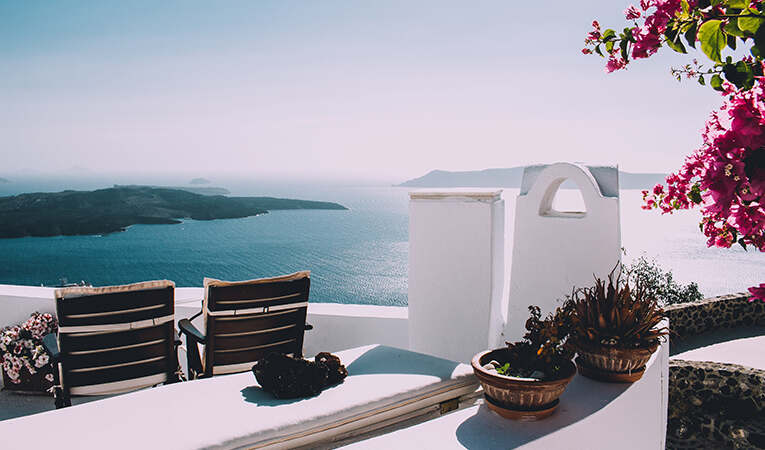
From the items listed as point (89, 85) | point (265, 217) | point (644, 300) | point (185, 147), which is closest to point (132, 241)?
point (265, 217)

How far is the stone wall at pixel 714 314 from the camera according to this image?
7.33m

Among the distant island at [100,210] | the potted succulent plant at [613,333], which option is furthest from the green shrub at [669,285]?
the distant island at [100,210]

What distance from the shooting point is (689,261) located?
15750 millimetres

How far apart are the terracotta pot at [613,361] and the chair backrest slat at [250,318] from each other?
1.44 metres

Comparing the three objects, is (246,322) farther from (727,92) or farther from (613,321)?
(727,92)

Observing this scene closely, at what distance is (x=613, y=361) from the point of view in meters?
1.67

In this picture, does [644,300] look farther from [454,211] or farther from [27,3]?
[27,3]

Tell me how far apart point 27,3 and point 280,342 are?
14.0 meters

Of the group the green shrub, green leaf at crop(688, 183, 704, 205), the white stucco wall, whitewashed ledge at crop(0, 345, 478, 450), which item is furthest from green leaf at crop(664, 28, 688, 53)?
the green shrub

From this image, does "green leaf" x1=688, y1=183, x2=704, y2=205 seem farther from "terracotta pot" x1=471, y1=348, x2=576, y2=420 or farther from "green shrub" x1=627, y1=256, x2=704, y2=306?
"green shrub" x1=627, y1=256, x2=704, y2=306

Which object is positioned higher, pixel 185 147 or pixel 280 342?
pixel 185 147

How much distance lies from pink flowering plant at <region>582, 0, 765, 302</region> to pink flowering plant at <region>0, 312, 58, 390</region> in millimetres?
4150

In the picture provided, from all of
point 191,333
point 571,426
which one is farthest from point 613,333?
point 191,333

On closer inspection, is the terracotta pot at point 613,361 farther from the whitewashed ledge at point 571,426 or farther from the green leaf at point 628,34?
the green leaf at point 628,34
